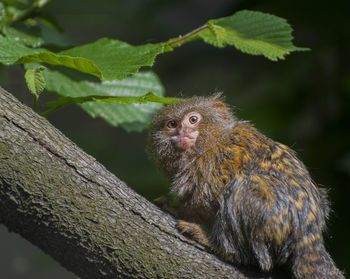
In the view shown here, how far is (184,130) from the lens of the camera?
3.07 metres

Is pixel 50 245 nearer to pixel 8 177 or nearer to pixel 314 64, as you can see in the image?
pixel 8 177

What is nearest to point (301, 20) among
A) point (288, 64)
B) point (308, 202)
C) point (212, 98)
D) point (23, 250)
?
point (288, 64)

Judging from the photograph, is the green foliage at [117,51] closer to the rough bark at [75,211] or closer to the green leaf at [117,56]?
the green leaf at [117,56]

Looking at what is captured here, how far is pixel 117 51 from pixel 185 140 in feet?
2.22

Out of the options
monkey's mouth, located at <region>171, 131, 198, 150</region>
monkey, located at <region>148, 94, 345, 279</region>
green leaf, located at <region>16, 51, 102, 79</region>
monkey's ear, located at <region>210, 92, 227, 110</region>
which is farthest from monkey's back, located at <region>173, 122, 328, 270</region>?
green leaf, located at <region>16, 51, 102, 79</region>

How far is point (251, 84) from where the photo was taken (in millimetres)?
5078

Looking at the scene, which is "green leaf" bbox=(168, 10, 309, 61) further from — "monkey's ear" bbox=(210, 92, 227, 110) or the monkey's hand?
the monkey's hand

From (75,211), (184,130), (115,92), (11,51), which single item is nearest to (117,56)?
(115,92)

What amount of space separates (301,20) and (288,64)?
0.48 metres

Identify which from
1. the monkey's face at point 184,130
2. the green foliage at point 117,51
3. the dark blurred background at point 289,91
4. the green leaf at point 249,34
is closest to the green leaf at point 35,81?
the green foliage at point 117,51

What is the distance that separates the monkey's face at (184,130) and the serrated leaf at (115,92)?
0.15 meters

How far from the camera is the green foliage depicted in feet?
8.06

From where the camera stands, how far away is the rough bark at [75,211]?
217 cm

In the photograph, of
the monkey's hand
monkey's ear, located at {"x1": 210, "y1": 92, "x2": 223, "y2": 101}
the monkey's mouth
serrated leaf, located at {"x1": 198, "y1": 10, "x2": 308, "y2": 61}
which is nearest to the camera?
the monkey's hand
